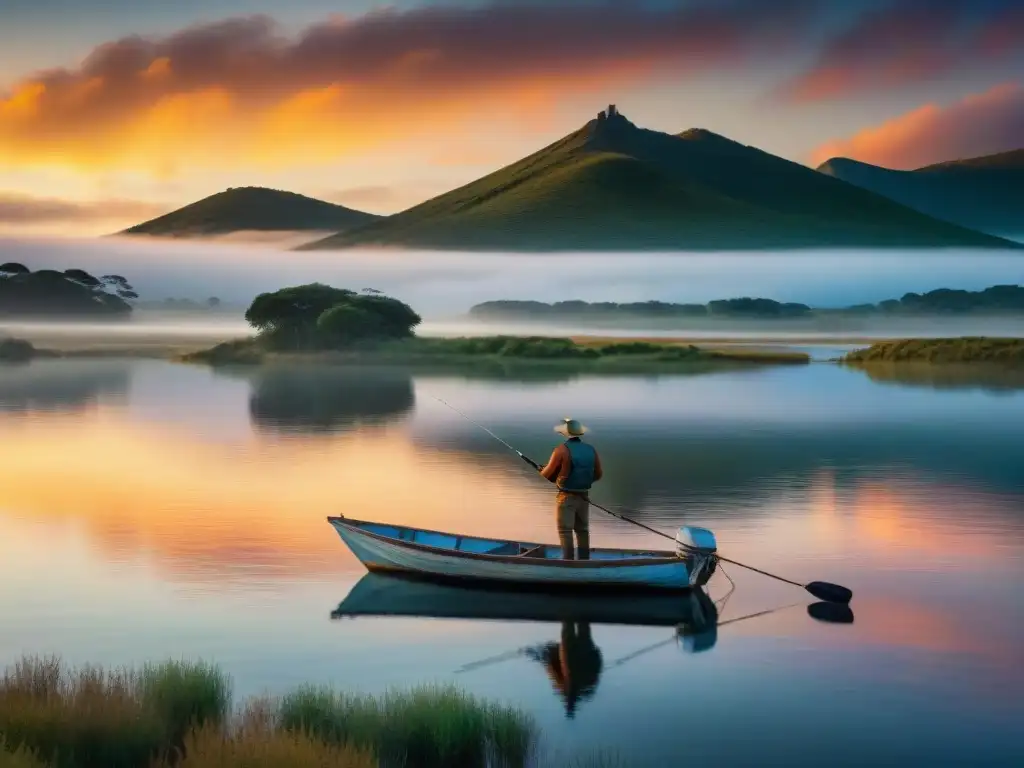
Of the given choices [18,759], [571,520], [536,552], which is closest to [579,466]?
[571,520]

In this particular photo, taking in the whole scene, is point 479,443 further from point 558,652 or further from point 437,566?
point 558,652

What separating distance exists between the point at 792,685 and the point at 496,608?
4.93 m

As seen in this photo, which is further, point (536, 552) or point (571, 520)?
point (536, 552)

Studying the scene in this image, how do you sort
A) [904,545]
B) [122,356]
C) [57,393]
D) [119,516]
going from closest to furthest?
1. [904,545]
2. [119,516]
3. [57,393]
4. [122,356]

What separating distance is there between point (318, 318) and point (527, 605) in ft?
379

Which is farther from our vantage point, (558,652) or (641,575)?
(641,575)

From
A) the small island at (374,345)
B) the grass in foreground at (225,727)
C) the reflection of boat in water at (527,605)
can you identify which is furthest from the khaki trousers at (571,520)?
the small island at (374,345)

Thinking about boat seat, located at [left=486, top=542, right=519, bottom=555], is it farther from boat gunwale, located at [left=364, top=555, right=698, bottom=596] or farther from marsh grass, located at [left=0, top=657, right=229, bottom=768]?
marsh grass, located at [left=0, top=657, right=229, bottom=768]

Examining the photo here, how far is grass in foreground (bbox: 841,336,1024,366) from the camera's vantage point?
124 metres

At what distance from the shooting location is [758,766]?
42.1 feet

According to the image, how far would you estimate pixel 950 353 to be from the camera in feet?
425

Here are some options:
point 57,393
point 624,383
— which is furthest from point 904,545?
point 624,383

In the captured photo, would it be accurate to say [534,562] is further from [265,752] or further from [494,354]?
[494,354]

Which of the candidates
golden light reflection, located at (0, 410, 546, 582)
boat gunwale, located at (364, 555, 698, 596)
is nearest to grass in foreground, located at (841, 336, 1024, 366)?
golden light reflection, located at (0, 410, 546, 582)
